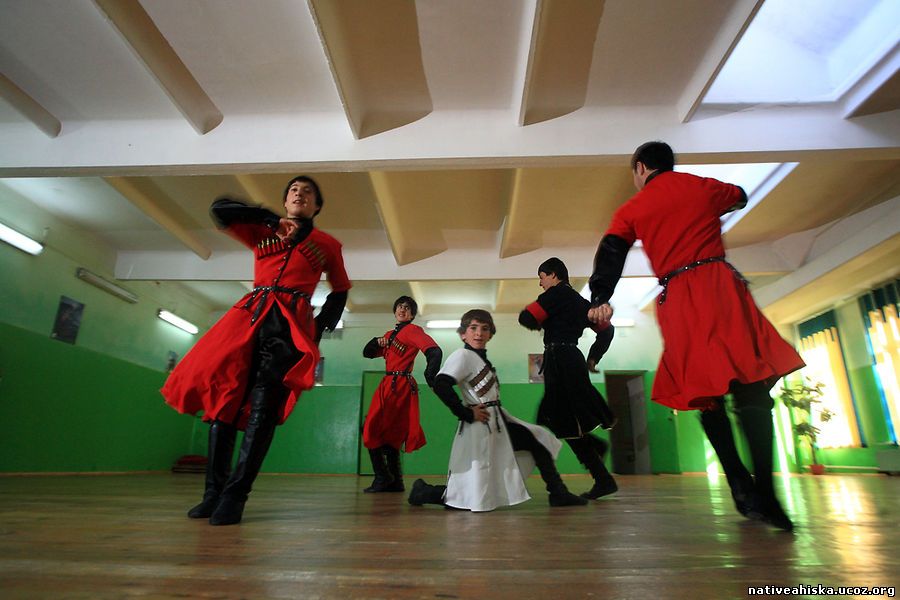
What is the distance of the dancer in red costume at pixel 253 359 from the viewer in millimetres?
1697

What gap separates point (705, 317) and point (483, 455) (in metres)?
1.18

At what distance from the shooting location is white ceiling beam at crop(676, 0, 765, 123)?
3262mm

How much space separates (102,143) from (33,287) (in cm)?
270

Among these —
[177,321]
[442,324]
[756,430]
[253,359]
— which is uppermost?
[442,324]

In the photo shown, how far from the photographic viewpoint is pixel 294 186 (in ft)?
6.64

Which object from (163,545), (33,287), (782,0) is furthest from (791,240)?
(33,287)

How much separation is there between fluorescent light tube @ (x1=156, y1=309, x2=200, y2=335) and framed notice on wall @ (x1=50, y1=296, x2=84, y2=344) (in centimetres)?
176

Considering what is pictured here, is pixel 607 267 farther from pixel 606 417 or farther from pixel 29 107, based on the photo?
pixel 29 107

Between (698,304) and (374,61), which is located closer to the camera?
(698,304)

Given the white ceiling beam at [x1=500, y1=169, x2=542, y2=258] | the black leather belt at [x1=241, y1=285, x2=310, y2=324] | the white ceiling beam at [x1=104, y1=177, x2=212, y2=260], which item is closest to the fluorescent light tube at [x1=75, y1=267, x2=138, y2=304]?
the white ceiling beam at [x1=104, y1=177, x2=212, y2=260]

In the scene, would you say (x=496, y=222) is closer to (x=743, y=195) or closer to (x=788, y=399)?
(x=743, y=195)

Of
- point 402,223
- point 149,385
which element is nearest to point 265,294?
point 402,223

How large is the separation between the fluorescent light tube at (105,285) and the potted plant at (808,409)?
10.2 m

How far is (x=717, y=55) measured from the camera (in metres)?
3.64
